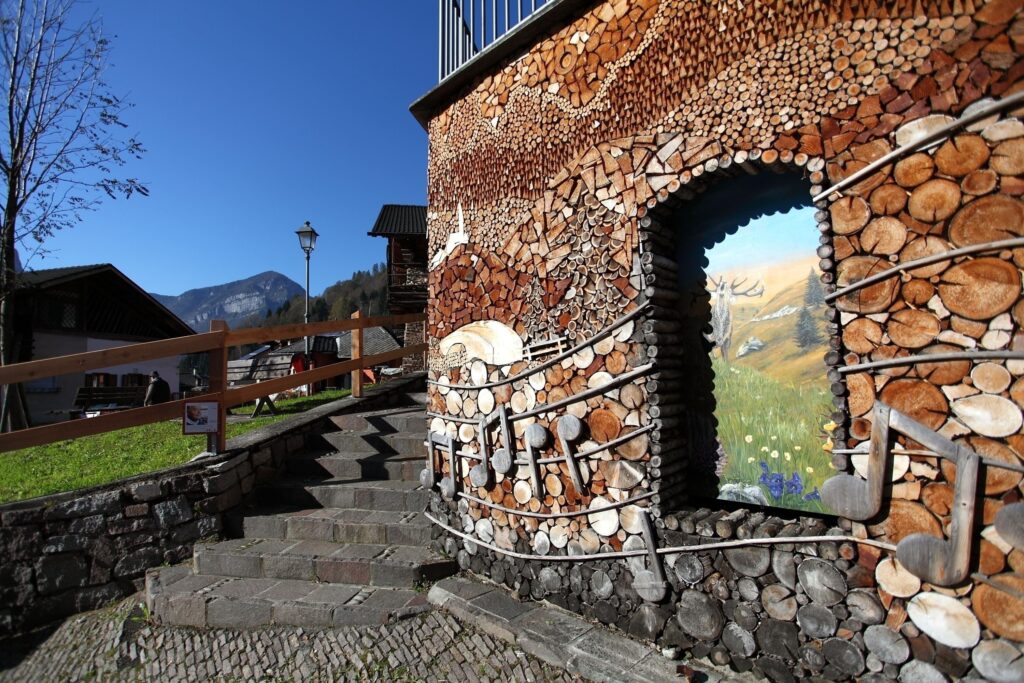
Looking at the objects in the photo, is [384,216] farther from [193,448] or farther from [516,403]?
[516,403]

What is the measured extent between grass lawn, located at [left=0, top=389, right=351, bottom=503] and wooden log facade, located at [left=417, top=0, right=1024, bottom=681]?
3198 mm

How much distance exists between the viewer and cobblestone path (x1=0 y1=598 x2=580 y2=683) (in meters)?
3.01

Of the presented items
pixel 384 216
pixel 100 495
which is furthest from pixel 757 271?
pixel 384 216

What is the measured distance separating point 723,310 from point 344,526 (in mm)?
3281

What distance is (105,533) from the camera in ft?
14.7

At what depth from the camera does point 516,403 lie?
3.70 meters

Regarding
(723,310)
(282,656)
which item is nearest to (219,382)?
(282,656)

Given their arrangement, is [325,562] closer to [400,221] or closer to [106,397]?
[106,397]

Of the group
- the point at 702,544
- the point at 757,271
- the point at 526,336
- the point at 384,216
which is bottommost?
the point at 702,544

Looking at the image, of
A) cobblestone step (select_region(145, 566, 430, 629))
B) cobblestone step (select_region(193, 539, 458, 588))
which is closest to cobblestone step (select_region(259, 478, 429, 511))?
cobblestone step (select_region(193, 539, 458, 588))

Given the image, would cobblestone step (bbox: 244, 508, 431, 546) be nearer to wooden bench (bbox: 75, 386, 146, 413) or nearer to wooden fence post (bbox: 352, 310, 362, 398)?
wooden fence post (bbox: 352, 310, 362, 398)

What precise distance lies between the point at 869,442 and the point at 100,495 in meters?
5.46

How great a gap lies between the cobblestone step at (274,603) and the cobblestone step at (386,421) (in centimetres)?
196

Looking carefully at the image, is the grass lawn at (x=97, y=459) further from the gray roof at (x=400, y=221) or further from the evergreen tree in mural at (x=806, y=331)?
the gray roof at (x=400, y=221)
